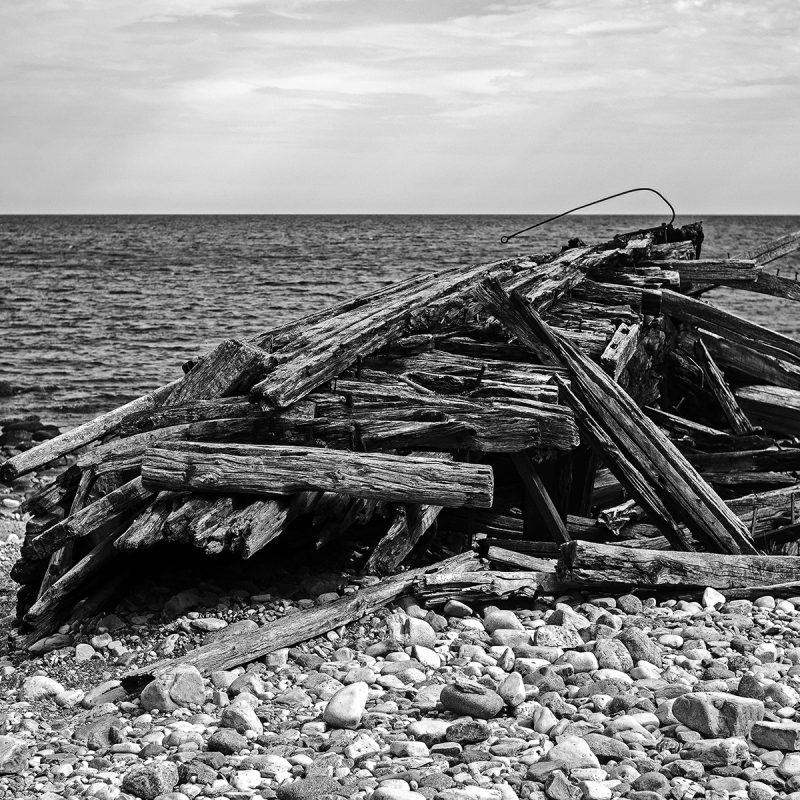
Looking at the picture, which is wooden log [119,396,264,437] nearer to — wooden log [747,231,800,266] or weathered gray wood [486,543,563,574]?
weathered gray wood [486,543,563,574]

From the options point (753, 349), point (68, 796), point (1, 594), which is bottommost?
point (1, 594)

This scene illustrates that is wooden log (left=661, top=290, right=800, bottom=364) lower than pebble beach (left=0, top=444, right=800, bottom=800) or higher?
higher

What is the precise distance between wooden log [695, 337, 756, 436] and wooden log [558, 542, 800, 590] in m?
2.84

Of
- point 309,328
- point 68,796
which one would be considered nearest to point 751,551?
point 309,328

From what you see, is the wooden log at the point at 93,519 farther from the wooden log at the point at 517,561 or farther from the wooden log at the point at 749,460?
the wooden log at the point at 749,460

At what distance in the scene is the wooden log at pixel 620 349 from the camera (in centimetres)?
759

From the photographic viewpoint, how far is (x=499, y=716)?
418 cm

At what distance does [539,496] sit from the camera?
6734 mm

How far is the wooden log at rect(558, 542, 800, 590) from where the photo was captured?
5621 mm

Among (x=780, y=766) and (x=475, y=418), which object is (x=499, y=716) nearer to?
(x=780, y=766)

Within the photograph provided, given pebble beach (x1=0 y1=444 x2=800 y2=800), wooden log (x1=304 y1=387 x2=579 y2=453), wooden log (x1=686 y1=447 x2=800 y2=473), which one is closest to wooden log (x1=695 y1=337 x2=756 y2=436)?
wooden log (x1=686 y1=447 x2=800 y2=473)

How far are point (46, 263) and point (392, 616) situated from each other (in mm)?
57977

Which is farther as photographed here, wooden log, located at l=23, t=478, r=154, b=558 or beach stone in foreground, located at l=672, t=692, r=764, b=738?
wooden log, located at l=23, t=478, r=154, b=558

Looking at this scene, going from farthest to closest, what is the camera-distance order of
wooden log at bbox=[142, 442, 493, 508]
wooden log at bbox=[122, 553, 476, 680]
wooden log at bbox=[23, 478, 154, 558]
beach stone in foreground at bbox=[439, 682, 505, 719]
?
wooden log at bbox=[23, 478, 154, 558]
wooden log at bbox=[142, 442, 493, 508]
wooden log at bbox=[122, 553, 476, 680]
beach stone in foreground at bbox=[439, 682, 505, 719]
